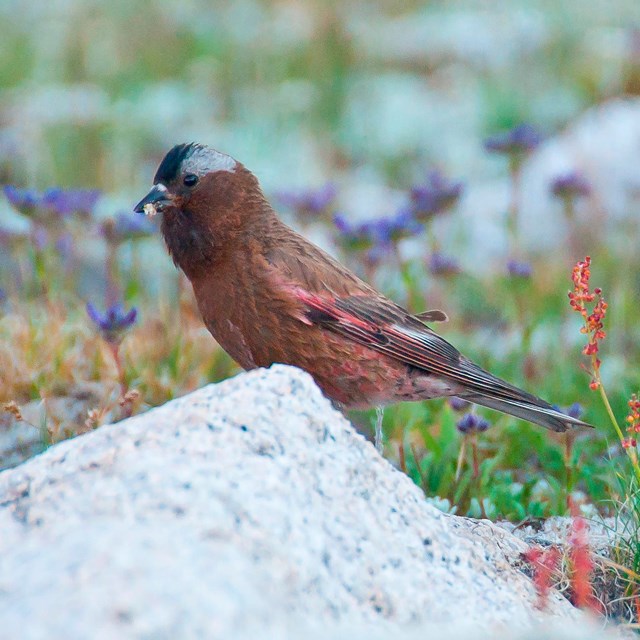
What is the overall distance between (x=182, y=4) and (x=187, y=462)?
12858 mm

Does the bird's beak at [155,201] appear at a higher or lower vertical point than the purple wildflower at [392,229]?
higher

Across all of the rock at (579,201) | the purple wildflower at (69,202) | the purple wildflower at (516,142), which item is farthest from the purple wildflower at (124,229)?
the rock at (579,201)

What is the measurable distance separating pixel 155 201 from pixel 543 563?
2030mm

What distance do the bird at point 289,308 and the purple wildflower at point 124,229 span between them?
105 centimetres

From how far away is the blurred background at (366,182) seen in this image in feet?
17.2

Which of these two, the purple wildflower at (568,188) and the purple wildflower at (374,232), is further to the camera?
the purple wildflower at (568,188)

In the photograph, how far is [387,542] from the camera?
116 inches

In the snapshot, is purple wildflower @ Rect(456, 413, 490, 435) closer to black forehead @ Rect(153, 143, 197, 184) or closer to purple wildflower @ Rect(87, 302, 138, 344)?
purple wildflower @ Rect(87, 302, 138, 344)

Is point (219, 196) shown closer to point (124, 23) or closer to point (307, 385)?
point (307, 385)

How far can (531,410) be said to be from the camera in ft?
15.4

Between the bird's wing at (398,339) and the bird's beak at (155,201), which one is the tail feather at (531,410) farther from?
the bird's beak at (155,201)

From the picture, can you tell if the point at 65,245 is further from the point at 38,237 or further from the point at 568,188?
the point at 568,188

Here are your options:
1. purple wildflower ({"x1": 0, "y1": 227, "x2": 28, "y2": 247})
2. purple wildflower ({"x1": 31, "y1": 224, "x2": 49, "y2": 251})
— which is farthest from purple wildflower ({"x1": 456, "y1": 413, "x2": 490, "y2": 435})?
purple wildflower ({"x1": 0, "y1": 227, "x2": 28, "y2": 247})

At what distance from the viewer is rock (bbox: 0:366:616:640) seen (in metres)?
2.30
